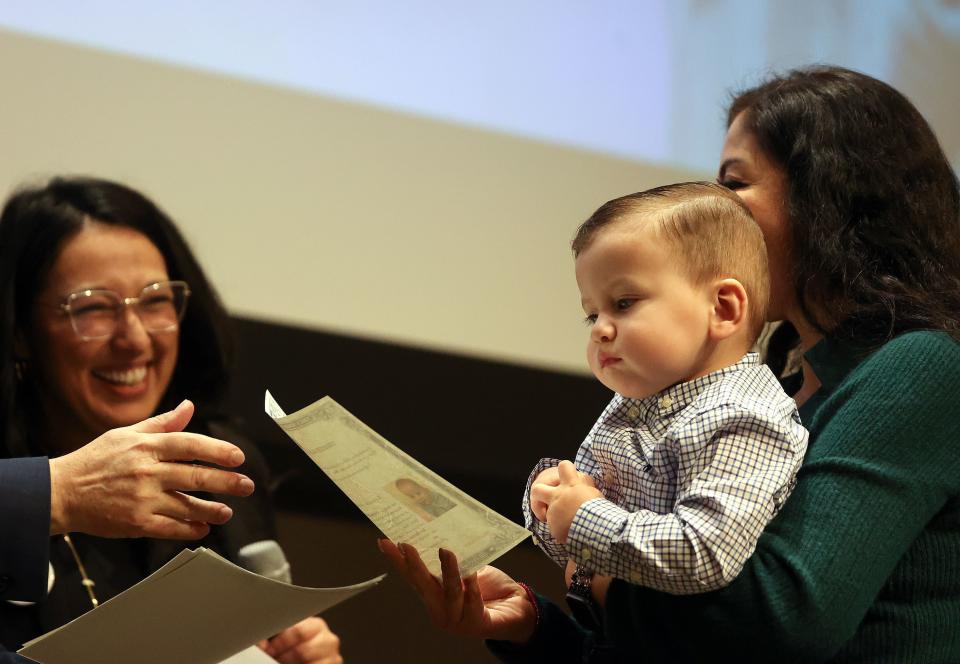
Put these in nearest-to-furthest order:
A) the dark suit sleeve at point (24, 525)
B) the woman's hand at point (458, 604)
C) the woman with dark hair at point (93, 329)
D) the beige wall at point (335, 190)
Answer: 1. the woman's hand at point (458, 604)
2. the dark suit sleeve at point (24, 525)
3. the woman with dark hair at point (93, 329)
4. the beige wall at point (335, 190)

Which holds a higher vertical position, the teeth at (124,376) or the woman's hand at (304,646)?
Result: the teeth at (124,376)

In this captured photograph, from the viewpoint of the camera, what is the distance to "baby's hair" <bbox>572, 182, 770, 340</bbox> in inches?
48.1

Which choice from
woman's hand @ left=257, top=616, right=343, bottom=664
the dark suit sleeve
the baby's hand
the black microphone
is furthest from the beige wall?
the baby's hand

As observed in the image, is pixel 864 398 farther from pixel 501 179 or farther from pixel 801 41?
pixel 801 41

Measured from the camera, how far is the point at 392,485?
48.1 inches

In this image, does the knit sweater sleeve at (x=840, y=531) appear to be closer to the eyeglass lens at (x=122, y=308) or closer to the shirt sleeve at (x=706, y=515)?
the shirt sleeve at (x=706, y=515)

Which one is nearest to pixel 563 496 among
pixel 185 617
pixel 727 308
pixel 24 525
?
pixel 727 308

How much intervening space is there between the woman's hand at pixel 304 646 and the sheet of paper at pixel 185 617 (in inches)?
24.3

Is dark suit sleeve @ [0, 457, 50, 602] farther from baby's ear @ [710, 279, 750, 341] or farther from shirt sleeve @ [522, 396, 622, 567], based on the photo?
baby's ear @ [710, 279, 750, 341]

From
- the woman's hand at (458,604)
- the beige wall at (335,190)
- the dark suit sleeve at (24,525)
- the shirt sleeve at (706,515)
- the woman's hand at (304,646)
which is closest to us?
the shirt sleeve at (706,515)

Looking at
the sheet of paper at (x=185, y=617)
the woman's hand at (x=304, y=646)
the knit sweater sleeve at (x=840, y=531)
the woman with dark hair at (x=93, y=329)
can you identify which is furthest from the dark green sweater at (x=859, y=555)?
the woman with dark hair at (x=93, y=329)

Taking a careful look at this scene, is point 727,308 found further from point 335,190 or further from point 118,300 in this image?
point 335,190

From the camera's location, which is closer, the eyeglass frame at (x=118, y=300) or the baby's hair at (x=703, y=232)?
the baby's hair at (x=703, y=232)

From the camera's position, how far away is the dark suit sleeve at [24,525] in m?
1.44
